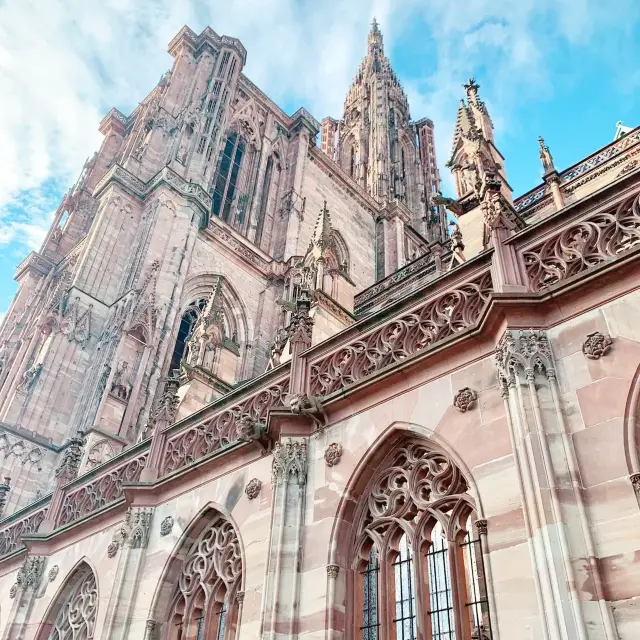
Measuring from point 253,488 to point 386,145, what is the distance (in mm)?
39705

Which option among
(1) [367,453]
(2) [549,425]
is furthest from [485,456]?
(1) [367,453]

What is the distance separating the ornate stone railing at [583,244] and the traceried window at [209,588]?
509 cm

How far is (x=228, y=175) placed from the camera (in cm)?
3362

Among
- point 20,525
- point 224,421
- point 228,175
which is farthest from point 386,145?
point 224,421

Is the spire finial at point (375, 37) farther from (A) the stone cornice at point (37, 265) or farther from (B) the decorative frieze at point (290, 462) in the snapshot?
(B) the decorative frieze at point (290, 462)

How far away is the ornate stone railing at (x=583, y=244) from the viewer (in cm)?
647

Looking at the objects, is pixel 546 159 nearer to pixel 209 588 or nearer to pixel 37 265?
pixel 209 588

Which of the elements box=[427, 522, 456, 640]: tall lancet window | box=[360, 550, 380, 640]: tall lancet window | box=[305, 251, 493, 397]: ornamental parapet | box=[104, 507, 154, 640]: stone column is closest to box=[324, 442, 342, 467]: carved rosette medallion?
box=[305, 251, 493, 397]: ornamental parapet

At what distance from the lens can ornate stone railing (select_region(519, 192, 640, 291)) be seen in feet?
21.2

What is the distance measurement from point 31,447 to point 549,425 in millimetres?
17122

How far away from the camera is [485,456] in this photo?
6371 millimetres

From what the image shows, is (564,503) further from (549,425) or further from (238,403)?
(238,403)

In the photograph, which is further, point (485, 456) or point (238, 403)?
point (238, 403)

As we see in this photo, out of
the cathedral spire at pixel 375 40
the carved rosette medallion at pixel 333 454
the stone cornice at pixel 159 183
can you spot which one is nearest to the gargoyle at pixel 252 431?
the carved rosette medallion at pixel 333 454
